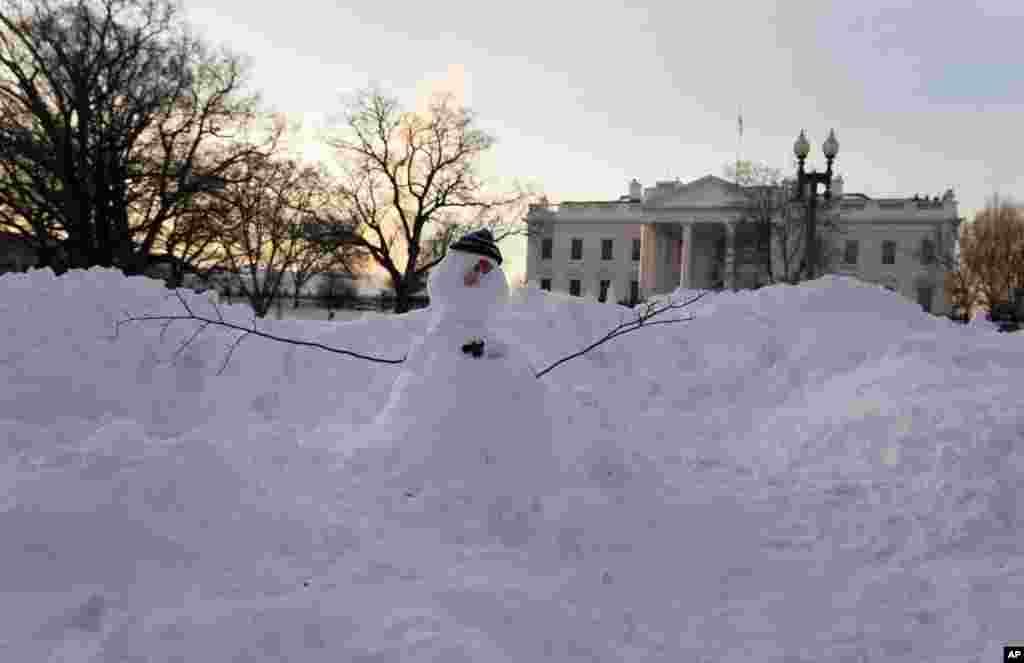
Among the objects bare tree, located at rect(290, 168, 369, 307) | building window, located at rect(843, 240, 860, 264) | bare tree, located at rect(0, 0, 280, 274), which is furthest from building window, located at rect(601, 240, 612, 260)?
bare tree, located at rect(0, 0, 280, 274)

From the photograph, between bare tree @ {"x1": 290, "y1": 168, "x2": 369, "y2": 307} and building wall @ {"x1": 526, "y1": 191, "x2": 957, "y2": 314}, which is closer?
bare tree @ {"x1": 290, "y1": 168, "x2": 369, "y2": 307}

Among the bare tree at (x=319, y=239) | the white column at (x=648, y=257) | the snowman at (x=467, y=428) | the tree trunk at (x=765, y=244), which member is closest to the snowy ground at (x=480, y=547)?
the snowman at (x=467, y=428)

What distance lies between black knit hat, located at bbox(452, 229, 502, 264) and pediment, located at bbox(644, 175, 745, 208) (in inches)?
1805

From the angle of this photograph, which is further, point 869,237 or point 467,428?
point 869,237

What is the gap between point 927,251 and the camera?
43.5 meters

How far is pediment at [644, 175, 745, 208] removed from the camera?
48.5m

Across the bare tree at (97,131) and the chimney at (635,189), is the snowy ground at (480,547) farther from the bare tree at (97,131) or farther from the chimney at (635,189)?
the chimney at (635,189)

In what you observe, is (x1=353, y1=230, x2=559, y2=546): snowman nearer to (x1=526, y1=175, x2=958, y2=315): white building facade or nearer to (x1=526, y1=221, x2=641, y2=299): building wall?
Result: (x1=526, y1=175, x2=958, y2=315): white building facade

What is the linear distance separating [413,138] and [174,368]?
24.9 m

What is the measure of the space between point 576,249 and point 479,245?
174 feet

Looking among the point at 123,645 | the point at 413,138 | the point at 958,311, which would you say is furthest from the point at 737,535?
the point at 958,311

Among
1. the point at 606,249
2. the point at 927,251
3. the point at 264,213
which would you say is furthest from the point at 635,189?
the point at 264,213

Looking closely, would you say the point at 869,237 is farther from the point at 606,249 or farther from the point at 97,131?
the point at 97,131

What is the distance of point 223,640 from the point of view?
8.50ft
